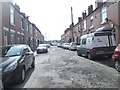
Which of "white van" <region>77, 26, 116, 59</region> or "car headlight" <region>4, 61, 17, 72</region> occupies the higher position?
"white van" <region>77, 26, 116, 59</region>

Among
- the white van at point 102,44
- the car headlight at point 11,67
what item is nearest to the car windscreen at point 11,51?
the car headlight at point 11,67

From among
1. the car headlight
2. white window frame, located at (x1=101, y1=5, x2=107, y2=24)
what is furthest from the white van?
white window frame, located at (x1=101, y1=5, x2=107, y2=24)

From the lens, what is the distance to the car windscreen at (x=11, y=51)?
8.54 metres

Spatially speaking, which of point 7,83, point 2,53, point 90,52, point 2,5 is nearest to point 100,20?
point 90,52

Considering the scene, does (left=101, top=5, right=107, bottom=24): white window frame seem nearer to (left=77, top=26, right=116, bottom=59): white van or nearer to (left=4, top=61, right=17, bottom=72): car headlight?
(left=77, top=26, right=116, bottom=59): white van

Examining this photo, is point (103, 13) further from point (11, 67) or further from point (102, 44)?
point (11, 67)

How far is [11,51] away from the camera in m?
8.83

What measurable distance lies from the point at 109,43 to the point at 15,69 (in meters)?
9.53

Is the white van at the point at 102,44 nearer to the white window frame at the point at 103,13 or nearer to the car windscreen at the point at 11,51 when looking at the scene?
the car windscreen at the point at 11,51

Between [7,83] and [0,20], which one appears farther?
[0,20]

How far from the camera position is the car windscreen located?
336 inches

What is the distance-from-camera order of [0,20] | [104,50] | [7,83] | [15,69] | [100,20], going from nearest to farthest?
[7,83] → [15,69] → [104,50] → [0,20] → [100,20]

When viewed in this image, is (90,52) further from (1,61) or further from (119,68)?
(1,61)

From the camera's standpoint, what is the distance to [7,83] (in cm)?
659
